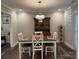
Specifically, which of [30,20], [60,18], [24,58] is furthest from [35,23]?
[24,58]

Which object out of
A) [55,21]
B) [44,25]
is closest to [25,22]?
[44,25]

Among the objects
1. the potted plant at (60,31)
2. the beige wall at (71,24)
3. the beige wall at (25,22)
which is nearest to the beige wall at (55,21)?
the potted plant at (60,31)

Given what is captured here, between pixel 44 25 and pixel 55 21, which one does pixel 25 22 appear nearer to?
pixel 44 25

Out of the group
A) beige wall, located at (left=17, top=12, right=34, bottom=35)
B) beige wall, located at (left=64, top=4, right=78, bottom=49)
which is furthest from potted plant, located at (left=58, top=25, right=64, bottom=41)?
beige wall, located at (left=17, top=12, right=34, bottom=35)

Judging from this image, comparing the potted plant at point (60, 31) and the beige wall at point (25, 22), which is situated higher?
the beige wall at point (25, 22)

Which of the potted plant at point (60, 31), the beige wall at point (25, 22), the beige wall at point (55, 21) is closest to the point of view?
the potted plant at point (60, 31)

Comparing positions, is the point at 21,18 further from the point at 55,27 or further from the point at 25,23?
the point at 55,27

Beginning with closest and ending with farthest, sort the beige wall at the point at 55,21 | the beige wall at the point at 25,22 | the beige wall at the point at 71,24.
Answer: the beige wall at the point at 71,24 < the beige wall at the point at 55,21 < the beige wall at the point at 25,22

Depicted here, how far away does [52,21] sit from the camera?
10016 mm

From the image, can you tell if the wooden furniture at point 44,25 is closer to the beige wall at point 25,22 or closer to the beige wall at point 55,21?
the beige wall at point 55,21

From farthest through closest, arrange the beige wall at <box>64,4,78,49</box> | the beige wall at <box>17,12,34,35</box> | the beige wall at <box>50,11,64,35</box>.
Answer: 1. the beige wall at <box>17,12,34,35</box>
2. the beige wall at <box>50,11,64,35</box>
3. the beige wall at <box>64,4,78,49</box>

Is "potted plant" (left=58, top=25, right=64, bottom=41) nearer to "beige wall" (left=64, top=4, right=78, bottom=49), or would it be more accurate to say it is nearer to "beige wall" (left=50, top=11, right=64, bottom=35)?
"beige wall" (left=50, top=11, right=64, bottom=35)

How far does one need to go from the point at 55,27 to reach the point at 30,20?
7.13 ft

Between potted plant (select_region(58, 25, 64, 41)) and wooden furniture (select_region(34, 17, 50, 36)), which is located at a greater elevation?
wooden furniture (select_region(34, 17, 50, 36))
